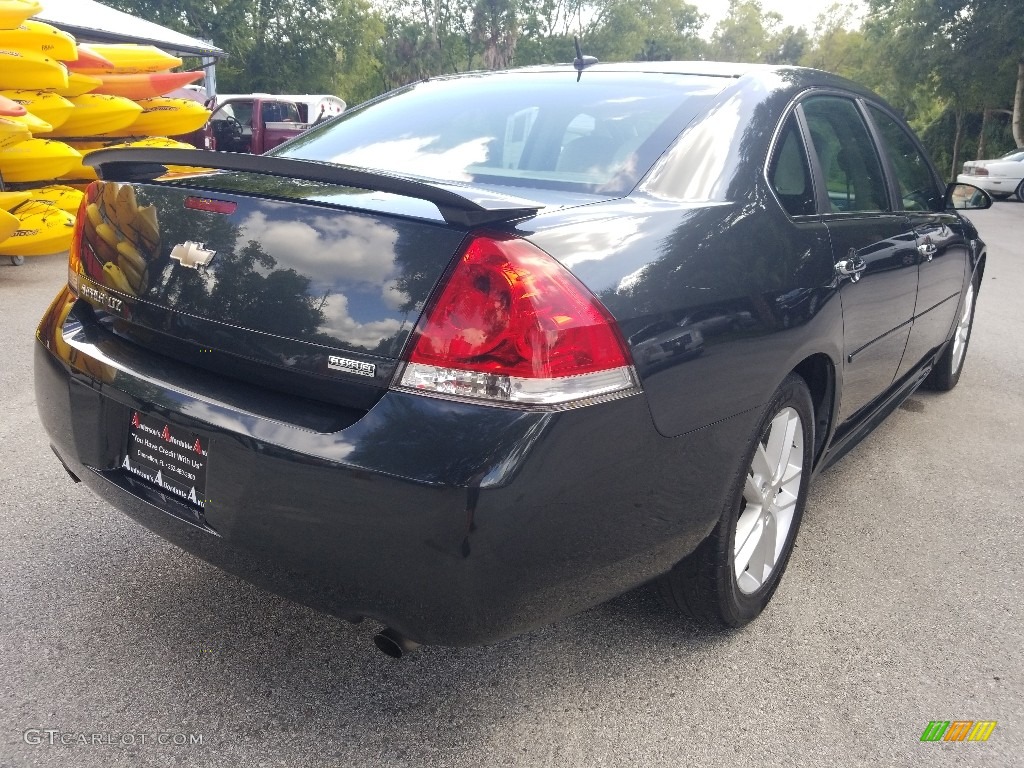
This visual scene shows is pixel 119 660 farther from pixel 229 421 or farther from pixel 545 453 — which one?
pixel 545 453

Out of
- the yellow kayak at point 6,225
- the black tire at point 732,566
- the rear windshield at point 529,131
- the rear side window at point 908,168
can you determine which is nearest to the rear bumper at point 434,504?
the black tire at point 732,566

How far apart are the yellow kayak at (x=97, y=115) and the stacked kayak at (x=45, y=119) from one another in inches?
0.4

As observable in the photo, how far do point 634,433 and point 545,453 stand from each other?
0.24 m

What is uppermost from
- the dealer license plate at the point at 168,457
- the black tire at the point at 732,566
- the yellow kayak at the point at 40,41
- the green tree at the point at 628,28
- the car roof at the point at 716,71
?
the green tree at the point at 628,28

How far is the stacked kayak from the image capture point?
7.41m

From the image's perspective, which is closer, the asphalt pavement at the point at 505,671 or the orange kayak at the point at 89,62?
the asphalt pavement at the point at 505,671

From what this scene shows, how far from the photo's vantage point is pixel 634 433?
1778 mm

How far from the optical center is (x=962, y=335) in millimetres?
4977

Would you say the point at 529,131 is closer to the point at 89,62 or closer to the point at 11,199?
the point at 11,199

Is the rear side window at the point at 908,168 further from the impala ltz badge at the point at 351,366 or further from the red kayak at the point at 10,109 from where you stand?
the red kayak at the point at 10,109

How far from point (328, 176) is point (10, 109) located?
649 cm

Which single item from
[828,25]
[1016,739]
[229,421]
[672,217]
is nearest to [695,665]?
[1016,739]

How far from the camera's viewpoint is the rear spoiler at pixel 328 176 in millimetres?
1674

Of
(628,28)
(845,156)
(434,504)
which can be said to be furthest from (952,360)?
(628,28)
